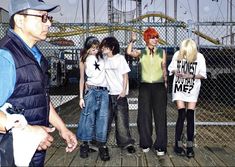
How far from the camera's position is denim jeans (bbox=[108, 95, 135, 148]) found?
6523 mm

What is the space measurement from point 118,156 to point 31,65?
13.6ft

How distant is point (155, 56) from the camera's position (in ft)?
21.1

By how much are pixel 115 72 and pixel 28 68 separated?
404 centimetres

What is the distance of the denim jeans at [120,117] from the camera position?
652 centimetres

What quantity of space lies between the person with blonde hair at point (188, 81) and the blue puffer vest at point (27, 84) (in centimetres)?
389

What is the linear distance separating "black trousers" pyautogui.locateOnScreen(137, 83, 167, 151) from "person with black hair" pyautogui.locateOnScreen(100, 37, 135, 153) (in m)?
0.27

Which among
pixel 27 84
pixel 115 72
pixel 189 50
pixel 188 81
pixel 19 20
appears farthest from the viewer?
pixel 115 72

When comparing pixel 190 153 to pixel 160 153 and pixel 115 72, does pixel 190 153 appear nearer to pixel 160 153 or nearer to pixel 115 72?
pixel 160 153

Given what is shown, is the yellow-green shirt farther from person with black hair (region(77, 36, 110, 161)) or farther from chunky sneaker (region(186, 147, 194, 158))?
chunky sneaker (region(186, 147, 194, 158))

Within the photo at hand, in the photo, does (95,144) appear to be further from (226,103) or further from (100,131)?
(226,103)

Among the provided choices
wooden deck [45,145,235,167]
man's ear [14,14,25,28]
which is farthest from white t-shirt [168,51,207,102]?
man's ear [14,14,25,28]

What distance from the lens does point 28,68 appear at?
8.11 feet

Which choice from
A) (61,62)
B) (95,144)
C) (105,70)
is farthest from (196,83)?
(61,62)

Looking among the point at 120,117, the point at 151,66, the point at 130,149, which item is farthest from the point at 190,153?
the point at 151,66
